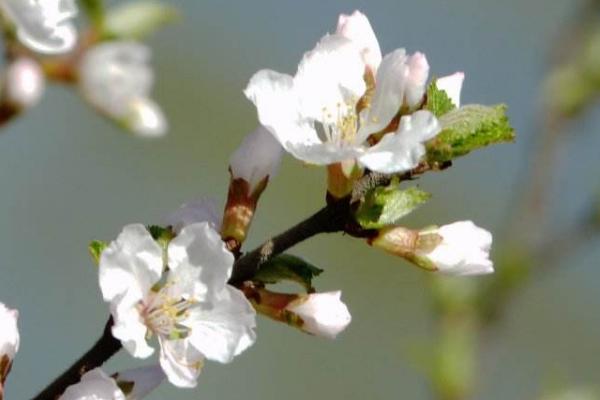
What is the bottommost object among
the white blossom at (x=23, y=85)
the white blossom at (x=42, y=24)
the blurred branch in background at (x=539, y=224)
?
the blurred branch in background at (x=539, y=224)

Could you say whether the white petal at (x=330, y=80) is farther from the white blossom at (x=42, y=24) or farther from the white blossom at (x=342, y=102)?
the white blossom at (x=42, y=24)

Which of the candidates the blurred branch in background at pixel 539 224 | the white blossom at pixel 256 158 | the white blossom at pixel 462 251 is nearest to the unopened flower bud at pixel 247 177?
the white blossom at pixel 256 158

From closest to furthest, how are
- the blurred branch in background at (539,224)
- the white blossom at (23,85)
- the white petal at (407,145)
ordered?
1. the white blossom at (23,85)
2. the white petal at (407,145)
3. the blurred branch in background at (539,224)

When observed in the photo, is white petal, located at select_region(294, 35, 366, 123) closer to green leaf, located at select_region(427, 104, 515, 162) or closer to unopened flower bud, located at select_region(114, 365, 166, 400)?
green leaf, located at select_region(427, 104, 515, 162)

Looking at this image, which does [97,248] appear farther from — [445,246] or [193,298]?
[445,246]

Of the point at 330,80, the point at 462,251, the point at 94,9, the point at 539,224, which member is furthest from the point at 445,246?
the point at 539,224

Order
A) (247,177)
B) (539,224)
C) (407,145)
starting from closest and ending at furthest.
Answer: (407,145) < (247,177) < (539,224)
